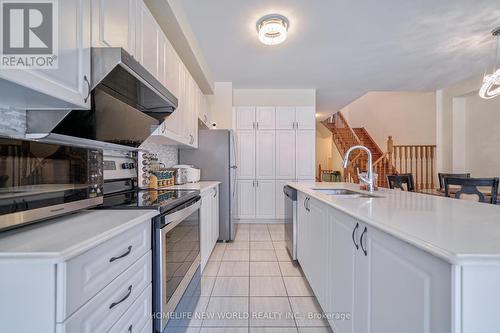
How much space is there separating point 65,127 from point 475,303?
1821 millimetres

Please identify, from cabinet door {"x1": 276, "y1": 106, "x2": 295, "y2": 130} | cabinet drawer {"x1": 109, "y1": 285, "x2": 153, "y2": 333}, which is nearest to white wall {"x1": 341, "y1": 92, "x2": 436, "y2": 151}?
cabinet door {"x1": 276, "y1": 106, "x2": 295, "y2": 130}

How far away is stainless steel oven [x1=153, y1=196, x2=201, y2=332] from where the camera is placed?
1202 mm

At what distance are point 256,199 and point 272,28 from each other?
2.91 m

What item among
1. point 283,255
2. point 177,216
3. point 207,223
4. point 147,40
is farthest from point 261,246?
point 147,40

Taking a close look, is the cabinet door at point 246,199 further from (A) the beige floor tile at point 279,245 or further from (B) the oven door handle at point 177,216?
(B) the oven door handle at point 177,216

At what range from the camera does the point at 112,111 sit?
1.40 m

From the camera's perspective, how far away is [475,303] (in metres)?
0.59

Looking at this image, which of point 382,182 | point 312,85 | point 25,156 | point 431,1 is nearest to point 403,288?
point 25,156

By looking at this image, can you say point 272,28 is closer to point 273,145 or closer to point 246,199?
point 273,145

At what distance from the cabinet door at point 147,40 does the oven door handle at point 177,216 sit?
43.0 inches

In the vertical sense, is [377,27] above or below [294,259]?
above

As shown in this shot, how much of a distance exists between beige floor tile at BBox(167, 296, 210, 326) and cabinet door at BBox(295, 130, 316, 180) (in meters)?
3.08

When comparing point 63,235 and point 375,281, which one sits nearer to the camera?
point 63,235

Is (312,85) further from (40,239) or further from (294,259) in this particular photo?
(40,239)
